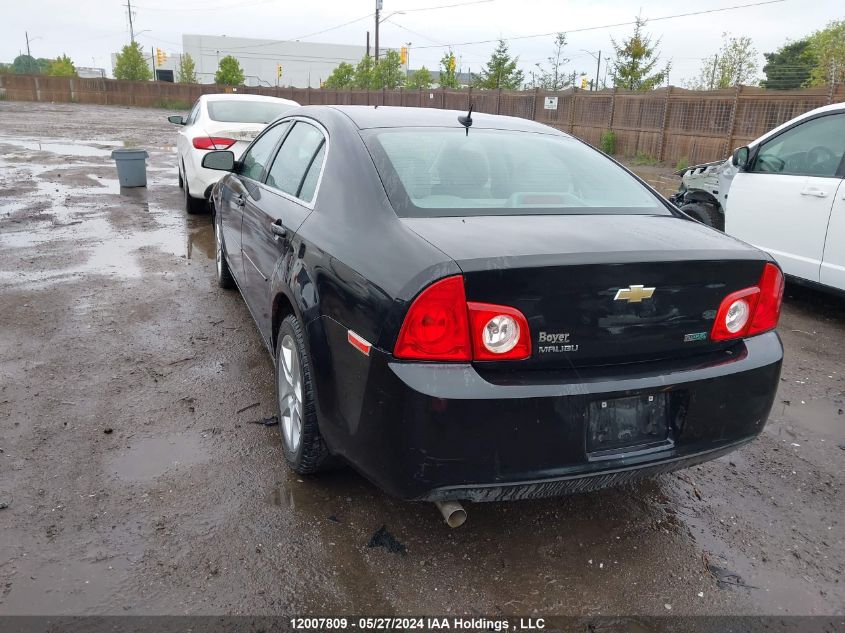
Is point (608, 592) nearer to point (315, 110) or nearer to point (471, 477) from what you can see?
point (471, 477)

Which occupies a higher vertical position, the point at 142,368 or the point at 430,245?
the point at 430,245

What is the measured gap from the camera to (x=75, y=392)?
3990 mm

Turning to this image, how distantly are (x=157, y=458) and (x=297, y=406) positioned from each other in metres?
0.80

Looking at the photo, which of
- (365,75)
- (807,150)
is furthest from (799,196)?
(365,75)

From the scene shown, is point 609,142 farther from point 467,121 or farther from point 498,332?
point 498,332

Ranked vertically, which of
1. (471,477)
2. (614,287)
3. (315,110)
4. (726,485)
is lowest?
(726,485)

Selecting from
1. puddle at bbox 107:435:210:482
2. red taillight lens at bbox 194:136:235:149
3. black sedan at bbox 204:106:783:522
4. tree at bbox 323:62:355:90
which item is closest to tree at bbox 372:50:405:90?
tree at bbox 323:62:355:90

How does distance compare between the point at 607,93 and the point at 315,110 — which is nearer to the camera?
the point at 315,110

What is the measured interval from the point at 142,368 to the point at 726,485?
3459 mm

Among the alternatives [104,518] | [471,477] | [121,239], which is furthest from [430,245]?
[121,239]

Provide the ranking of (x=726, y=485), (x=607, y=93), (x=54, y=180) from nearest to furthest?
(x=726, y=485)
(x=54, y=180)
(x=607, y=93)

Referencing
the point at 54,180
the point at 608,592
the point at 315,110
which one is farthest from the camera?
the point at 54,180

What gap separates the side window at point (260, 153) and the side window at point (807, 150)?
A: 4305 millimetres

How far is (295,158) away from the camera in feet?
12.5
